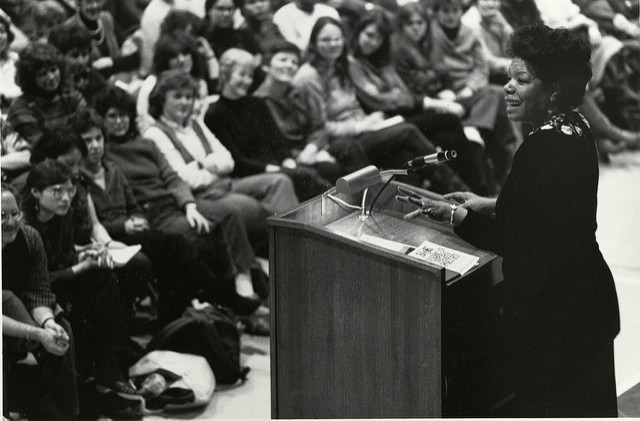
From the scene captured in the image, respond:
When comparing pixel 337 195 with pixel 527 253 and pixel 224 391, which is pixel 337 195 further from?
pixel 224 391

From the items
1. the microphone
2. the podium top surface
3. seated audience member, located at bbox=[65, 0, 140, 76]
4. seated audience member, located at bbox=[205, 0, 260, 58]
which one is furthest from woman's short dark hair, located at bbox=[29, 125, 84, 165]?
the microphone

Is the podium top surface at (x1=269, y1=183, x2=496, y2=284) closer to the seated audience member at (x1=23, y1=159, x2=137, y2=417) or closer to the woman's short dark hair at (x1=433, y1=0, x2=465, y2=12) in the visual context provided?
the seated audience member at (x1=23, y1=159, x2=137, y2=417)

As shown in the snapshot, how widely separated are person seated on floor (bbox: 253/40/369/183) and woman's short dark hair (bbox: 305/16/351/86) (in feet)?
0.27

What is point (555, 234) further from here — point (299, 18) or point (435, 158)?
point (299, 18)

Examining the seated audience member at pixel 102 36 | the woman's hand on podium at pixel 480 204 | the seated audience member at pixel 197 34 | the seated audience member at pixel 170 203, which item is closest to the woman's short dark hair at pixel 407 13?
the seated audience member at pixel 197 34

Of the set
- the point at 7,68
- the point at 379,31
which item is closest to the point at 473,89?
the point at 379,31

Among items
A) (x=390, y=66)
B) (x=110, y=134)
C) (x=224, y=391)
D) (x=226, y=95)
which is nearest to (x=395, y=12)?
(x=390, y=66)

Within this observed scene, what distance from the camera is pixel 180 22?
517cm

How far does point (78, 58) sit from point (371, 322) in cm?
196

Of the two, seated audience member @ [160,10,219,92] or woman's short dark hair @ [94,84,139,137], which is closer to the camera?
woman's short dark hair @ [94,84,139,137]

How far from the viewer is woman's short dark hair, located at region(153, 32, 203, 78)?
5156mm

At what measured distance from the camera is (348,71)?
225 inches

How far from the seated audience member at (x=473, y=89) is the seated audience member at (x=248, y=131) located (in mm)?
976

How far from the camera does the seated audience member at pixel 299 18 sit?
5.36 m
